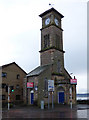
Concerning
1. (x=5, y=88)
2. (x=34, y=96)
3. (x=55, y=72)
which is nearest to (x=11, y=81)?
(x=5, y=88)

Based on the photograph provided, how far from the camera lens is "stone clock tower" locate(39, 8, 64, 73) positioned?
4416 centimetres

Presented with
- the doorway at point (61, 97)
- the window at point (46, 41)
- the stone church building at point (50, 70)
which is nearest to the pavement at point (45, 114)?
the stone church building at point (50, 70)

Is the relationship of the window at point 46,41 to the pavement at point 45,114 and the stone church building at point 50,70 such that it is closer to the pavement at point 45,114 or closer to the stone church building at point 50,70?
the stone church building at point 50,70

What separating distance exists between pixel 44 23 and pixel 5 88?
21.5m

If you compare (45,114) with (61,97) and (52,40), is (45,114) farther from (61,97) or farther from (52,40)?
(52,40)

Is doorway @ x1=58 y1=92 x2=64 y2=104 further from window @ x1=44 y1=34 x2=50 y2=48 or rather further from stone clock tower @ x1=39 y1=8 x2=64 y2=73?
window @ x1=44 y1=34 x2=50 y2=48

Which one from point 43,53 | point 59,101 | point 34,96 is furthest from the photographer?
point 43,53

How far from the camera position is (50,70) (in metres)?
41.8

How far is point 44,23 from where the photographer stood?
48.8 meters

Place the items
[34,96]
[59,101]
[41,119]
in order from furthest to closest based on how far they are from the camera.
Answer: [59,101] → [34,96] → [41,119]

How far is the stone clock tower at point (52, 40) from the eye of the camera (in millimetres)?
44156

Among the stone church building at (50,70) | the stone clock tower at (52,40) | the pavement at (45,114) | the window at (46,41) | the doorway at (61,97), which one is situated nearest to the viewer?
the pavement at (45,114)

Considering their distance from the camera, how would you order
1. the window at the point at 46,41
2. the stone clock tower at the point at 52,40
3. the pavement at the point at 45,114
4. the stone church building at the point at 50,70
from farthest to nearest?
the window at the point at 46,41 → the stone clock tower at the point at 52,40 → the stone church building at the point at 50,70 → the pavement at the point at 45,114

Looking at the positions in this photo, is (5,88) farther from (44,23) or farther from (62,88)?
(44,23)
